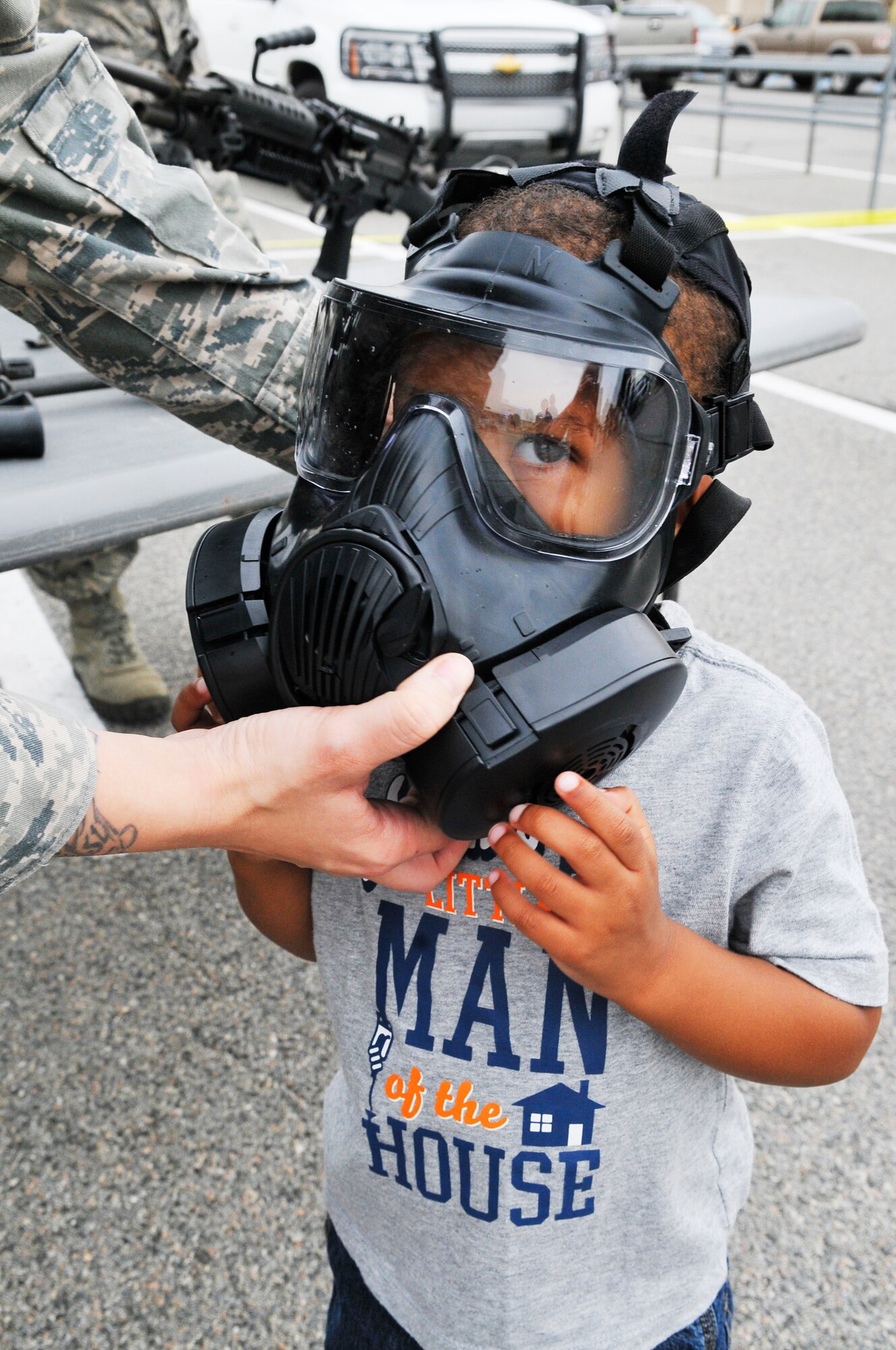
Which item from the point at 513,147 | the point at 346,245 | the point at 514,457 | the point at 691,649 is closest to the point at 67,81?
the point at 514,457

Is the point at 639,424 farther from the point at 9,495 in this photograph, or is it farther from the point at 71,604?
the point at 71,604

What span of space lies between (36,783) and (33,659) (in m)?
2.50

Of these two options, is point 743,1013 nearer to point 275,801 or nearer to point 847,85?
point 275,801

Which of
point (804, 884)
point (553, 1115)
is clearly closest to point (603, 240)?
point (804, 884)

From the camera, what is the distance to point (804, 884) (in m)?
1.11

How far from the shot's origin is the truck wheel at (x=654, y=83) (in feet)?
53.9

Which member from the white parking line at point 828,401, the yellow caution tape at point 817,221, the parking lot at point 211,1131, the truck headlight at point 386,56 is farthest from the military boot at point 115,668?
the yellow caution tape at point 817,221

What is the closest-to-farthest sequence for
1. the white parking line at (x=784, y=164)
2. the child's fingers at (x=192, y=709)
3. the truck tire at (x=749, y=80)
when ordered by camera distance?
A: the child's fingers at (x=192, y=709), the white parking line at (x=784, y=164), the truck tire at (x=749, y=80)

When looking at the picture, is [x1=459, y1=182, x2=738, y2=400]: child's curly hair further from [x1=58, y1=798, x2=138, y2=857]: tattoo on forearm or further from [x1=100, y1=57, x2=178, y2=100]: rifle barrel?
[x1=100, y1=57, x2=178, y2=100]: rifle barrel

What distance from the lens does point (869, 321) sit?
21.7 feet

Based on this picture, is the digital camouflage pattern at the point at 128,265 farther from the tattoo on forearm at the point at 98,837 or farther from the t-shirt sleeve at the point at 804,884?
the t-shirt sleeve at the point at 804,884

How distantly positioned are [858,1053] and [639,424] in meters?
0.69

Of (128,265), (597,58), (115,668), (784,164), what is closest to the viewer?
(128,265)

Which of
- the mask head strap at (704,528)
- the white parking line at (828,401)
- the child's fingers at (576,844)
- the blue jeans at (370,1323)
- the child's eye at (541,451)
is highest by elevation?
the child's eye at (541,451)
